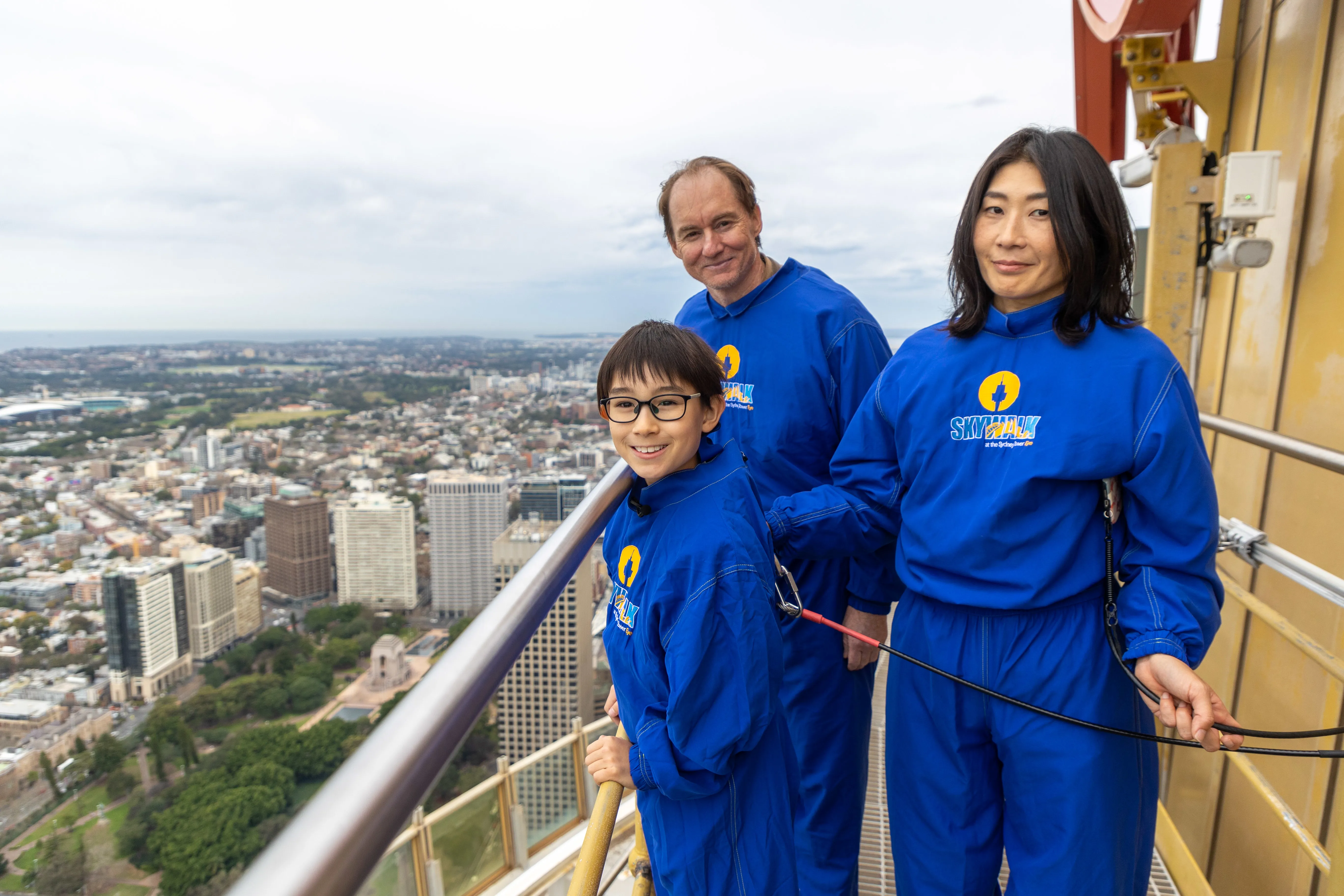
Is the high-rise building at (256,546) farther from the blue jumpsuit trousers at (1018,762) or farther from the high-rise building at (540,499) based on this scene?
the blue jumpsuit trousers at (1018,762)

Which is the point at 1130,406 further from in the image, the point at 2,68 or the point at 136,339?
the point at 2,68

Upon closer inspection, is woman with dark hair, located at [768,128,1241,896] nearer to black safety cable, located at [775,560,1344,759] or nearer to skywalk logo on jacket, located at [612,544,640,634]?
black safety cable, located at [775,560,1344,759]

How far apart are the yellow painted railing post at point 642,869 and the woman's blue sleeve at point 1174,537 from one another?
730mm

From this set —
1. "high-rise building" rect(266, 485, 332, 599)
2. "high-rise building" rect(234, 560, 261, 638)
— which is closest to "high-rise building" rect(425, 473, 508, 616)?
"high-rise building" rect(266, 485, 332, 599)

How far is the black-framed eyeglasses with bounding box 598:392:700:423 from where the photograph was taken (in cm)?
106

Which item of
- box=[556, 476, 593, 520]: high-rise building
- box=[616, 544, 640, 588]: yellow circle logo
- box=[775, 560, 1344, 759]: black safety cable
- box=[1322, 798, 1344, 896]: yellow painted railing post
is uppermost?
box=[616, 544, 640, 588]: yellow circle logo

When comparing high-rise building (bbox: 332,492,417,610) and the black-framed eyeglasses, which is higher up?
the black-framed eyeglasses

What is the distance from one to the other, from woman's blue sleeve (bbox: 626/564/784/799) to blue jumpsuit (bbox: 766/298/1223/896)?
1.10 ft

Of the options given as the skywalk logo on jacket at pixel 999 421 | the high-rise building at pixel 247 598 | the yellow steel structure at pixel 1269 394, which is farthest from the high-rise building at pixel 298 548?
the skywalk logo on jacket at pixel 999 421

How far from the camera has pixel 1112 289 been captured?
1062 mm

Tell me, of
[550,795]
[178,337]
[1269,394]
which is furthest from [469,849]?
[178,337]

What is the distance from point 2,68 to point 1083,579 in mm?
98837

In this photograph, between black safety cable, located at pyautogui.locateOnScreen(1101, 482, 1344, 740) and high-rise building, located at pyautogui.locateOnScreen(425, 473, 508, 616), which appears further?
high-rise building, located at pyautogui.locateOnScreen(425, 473, 508, 616)

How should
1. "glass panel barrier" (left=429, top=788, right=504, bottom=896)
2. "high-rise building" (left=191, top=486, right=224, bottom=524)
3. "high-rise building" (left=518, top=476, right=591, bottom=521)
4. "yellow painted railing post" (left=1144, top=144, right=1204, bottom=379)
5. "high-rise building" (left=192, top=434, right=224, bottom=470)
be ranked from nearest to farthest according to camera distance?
"yellow painted railing post" (left=1144, top=144, right=1204, bottom=379), "glass panel barrier" (left=429, top=788, right=504, bottom=896), "high-rise building" (left=518, top=476, right=591, bottom=521), "high-rise building" (left=191, top=486, right=224, bottom=524), "high-rise building" (left=192, top=434, right=224, bottom=470)
